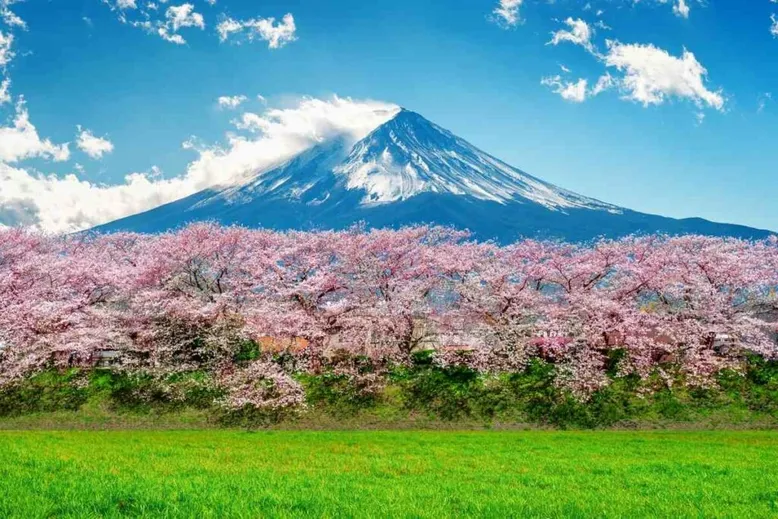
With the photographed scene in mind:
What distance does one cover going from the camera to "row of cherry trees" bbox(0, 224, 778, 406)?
29.7m

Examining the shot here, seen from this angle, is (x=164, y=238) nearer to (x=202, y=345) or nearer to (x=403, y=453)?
(x=202, y=345)

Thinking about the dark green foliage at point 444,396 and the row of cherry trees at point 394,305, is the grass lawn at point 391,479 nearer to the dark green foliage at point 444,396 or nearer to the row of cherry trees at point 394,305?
the dark green foliage at point 444,396

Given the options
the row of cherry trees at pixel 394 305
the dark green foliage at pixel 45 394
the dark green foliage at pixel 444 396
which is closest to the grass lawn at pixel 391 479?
the dark green foliage at pixel 444 396

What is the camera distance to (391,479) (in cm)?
1035

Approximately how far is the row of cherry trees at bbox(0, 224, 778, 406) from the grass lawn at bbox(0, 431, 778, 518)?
457 inches

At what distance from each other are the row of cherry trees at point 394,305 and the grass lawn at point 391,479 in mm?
11619

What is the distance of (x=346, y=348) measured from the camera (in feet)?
102

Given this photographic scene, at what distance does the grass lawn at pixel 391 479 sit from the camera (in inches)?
267

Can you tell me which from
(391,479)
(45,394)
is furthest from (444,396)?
(45,394)

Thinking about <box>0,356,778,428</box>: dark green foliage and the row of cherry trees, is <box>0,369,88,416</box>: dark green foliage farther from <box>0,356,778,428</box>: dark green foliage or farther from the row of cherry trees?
the row of cherry trees

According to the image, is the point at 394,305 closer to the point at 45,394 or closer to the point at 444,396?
the point at 444,396

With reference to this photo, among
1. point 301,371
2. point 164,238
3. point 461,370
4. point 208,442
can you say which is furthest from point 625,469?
point 164,238

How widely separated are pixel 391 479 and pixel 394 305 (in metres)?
20.9

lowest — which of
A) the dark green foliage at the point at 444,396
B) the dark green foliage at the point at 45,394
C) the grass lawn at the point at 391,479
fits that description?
the dark green foliage at the point at 45,394
